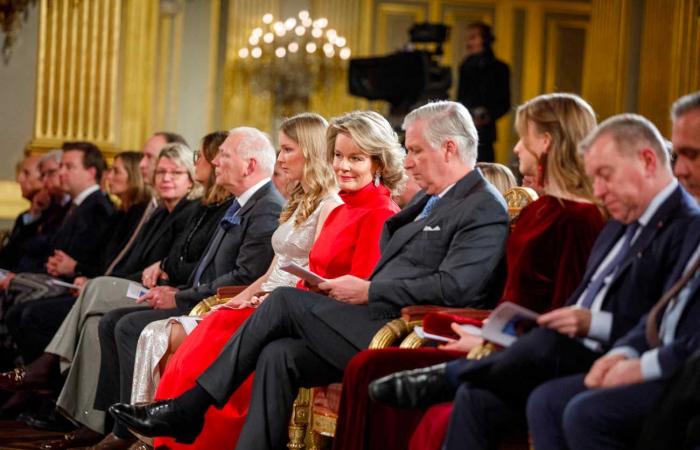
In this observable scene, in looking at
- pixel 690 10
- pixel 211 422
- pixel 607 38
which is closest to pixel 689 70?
pixel 690 10

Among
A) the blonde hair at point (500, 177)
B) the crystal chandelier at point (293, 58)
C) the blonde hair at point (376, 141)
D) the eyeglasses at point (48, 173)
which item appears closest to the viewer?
the blonde hair at point (376, 141)

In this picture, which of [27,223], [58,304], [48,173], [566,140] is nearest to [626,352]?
[566,140]

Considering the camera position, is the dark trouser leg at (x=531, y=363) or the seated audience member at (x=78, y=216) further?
the seated audience member at (x=78, y=216)

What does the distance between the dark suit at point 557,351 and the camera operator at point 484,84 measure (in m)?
6.43

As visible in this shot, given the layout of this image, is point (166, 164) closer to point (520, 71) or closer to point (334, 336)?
point (334, 336)

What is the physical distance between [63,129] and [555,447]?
6.89m

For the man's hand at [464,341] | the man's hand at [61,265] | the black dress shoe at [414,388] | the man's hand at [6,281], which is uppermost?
the man's hand at [464,341]

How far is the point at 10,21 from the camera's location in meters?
8.69

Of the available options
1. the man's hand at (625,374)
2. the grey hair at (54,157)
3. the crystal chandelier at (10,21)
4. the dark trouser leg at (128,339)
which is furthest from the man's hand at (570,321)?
the crystal chandelier at (10,21)

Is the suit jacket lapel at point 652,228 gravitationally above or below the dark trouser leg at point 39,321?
above

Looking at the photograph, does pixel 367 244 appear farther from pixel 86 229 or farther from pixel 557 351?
pixel 86 229

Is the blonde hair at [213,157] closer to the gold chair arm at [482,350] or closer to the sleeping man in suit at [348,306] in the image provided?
the sleeping man in suit at [348,306]

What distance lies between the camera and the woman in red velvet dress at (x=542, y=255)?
320 cm

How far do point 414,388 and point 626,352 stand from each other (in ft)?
1.76
